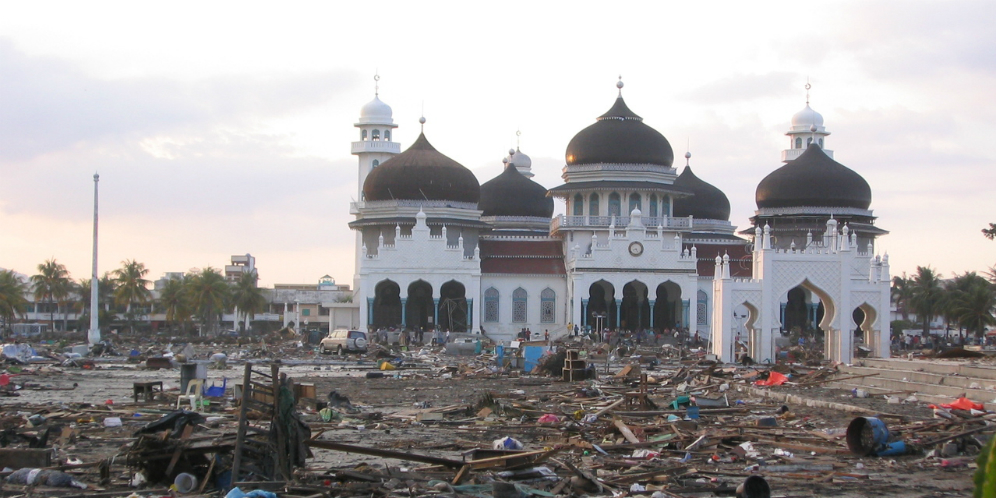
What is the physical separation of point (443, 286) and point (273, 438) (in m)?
44.1

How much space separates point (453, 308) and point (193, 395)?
1385 inches

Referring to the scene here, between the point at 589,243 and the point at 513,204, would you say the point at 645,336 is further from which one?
the point at 513,204

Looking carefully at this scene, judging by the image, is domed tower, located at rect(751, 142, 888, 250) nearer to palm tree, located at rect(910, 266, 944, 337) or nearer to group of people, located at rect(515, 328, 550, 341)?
palm tree, located at rect(910, 266, 944, 337)

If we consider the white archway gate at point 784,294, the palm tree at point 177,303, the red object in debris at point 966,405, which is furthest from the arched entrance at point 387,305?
the red object in debris at point 966,405

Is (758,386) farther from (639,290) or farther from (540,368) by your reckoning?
(639,290)

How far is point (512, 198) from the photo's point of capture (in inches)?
2468

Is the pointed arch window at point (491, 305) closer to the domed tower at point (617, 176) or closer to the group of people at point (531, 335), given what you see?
the group of people at point (531, 335)

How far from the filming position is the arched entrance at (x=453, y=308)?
5391 centimetres

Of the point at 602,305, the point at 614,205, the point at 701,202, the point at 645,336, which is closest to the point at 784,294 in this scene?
the point at 645,336

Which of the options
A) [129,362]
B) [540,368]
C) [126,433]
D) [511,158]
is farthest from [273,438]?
[511,158]

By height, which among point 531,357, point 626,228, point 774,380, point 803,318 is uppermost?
point 626,228

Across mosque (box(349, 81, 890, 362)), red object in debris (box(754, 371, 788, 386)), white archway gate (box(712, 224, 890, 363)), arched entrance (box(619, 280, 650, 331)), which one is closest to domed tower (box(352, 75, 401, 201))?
mosque (box(349, 81, 890, 362))

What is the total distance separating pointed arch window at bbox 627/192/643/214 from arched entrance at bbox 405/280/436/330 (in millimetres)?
9620

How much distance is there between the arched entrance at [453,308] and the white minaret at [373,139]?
1235 cm
